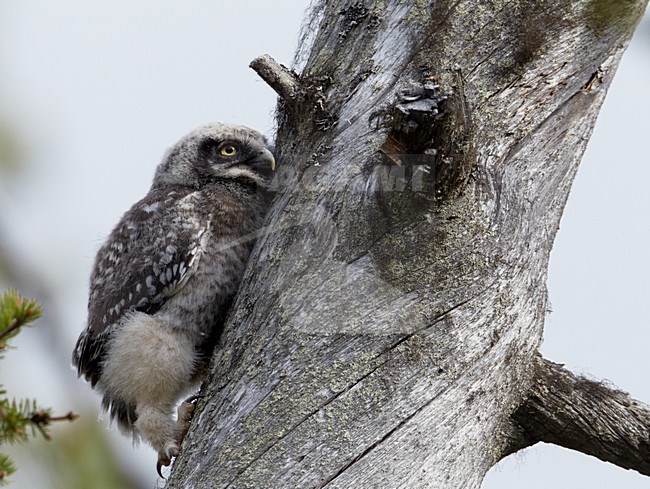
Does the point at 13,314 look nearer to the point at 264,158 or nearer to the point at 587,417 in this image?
the point at 587,417

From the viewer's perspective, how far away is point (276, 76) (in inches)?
110

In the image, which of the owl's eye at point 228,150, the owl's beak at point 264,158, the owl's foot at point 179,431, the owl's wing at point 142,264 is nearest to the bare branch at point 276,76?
the owl's beak at point 264,158

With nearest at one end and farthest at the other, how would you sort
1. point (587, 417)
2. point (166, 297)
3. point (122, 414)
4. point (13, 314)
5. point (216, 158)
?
point (13, 314)
point (587, 417)
point (166, 297)
point (122, 414)
point (216, 158)

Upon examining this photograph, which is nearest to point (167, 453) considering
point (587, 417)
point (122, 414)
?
point (122, 414)

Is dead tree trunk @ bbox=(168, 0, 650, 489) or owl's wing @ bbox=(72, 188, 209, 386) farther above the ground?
dead tree trunk @ bbox=(168, 0, 650, 489)

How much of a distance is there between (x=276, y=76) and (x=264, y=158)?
67cm

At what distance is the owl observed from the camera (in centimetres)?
307

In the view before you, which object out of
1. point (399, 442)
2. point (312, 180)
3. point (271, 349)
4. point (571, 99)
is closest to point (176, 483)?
point (271, 349)

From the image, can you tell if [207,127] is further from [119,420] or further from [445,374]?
[445,374]

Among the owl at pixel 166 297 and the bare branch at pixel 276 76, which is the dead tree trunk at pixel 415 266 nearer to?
the bare branch at pixel 276 76

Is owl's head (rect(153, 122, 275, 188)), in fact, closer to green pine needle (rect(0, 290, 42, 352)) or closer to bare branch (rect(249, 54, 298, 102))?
bare branch (rect(249, 54, 298, 102))

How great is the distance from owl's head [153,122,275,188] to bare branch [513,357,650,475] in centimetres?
139

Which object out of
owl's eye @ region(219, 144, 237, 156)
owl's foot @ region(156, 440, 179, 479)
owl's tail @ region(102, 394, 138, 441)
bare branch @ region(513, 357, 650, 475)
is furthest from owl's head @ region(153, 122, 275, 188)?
bare branch @ region(513, 357, 650, 475)

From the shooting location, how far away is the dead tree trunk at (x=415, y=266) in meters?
2.27
